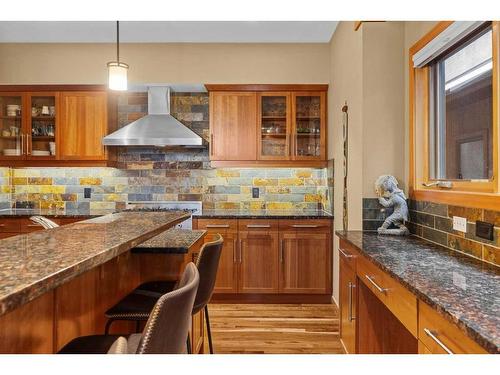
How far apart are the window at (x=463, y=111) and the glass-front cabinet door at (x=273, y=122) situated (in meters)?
1.82

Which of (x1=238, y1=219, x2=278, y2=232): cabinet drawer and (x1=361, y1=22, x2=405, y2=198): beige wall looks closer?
(x1=361, y1=22, x2=405, y2=198): beige wall

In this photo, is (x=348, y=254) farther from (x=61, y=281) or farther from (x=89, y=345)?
(x=61, y=281)

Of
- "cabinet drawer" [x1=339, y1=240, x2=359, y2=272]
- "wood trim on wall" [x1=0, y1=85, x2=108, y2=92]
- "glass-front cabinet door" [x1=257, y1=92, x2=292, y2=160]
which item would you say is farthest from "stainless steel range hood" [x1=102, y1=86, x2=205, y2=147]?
"cabinet drawer" [x1=339, y1=240, x2=359, y2=272]

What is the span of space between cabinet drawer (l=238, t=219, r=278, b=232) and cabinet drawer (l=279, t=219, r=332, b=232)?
8 centimetres

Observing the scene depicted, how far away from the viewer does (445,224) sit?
7.06 feet

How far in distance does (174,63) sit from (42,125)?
166 cm

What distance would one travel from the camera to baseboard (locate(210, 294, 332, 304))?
3.84m

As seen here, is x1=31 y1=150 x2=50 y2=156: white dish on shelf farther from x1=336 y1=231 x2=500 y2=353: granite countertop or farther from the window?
the window

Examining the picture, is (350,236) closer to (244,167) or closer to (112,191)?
(244,167)

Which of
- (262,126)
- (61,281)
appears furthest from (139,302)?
(262,126)

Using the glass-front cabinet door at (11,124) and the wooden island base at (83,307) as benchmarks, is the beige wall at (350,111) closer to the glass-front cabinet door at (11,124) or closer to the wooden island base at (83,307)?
the wooden island base at (83,307)

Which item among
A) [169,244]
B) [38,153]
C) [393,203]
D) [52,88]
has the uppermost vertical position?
[52,88]
